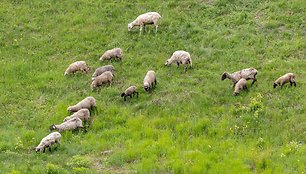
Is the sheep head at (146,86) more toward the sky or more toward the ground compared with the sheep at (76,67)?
more toward the ground

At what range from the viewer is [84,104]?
22703 mm

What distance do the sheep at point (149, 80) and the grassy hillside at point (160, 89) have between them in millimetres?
430

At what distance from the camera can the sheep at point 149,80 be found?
78.2ft

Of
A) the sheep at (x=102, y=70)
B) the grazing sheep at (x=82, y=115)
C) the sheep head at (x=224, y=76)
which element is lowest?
the grazing sheep at (x=82, y=115)

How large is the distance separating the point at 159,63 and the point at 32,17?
10973 millimetres

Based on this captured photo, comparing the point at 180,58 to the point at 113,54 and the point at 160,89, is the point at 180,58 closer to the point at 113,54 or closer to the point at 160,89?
the point at 160,89

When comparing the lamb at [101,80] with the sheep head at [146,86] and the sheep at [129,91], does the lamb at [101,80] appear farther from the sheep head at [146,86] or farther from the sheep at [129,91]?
the sheep head at [146,86]

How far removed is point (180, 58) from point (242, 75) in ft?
12.5

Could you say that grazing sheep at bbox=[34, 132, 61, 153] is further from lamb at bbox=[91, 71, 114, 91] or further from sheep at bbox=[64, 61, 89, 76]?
sheep at bbox=[64, 61, 89, 76]

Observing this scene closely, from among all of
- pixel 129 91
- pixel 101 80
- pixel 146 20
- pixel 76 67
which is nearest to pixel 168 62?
pixel 129 91

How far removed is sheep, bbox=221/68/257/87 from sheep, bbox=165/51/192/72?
2604 millimetres

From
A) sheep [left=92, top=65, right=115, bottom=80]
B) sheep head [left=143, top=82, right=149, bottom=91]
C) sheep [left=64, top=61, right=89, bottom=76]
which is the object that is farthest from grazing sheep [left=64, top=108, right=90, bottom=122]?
sheep [left=64, top=61, right=89, bottom=76]

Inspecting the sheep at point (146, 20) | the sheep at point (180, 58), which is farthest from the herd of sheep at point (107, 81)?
the sheep at point (146, 20)

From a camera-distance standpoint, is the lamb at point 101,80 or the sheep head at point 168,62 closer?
the lamb at point 101,80
